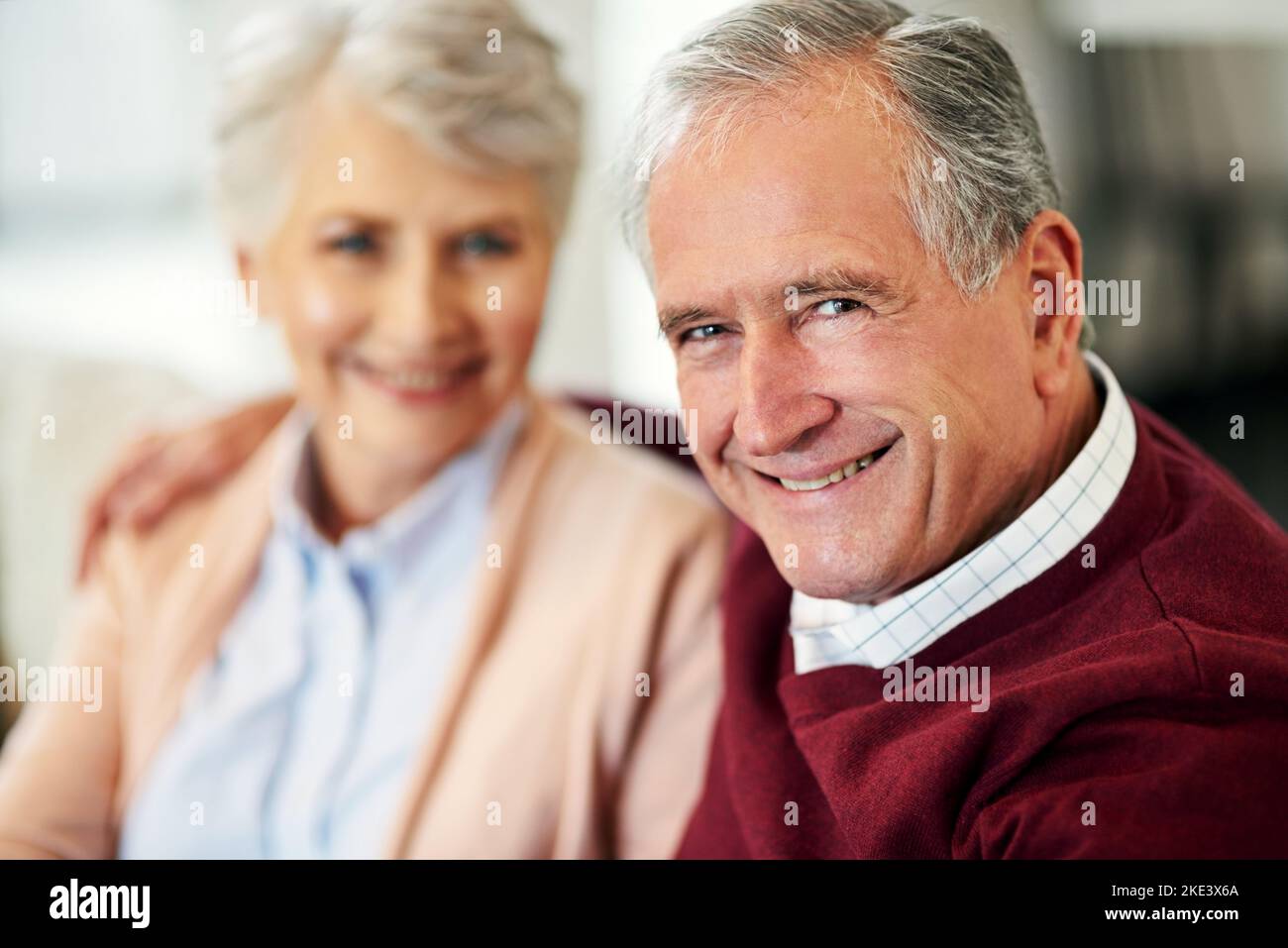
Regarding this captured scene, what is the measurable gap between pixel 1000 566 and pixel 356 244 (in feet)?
2.70

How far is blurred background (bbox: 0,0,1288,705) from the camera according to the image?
1.50 m

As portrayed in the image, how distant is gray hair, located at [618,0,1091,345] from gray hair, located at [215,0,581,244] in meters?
0.37

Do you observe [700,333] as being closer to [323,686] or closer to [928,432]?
[928,432]

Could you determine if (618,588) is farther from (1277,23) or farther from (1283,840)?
(1277,23)

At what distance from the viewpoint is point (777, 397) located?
979 millimetres

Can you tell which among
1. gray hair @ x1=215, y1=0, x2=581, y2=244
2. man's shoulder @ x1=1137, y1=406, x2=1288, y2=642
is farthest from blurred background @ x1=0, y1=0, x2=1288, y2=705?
man's shoulder @ x1=1137, y1=406, x2=1288, y2=642

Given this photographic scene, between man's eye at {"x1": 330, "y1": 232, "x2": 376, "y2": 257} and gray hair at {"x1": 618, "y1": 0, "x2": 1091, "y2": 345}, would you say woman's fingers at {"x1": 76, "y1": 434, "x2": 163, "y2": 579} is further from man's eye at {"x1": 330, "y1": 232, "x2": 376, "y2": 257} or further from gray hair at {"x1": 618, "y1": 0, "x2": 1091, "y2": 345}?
gray hair at {"x1": 618, "y1": 0, "x2": 1091, "y2": 345}

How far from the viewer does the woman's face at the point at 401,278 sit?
4.35ft

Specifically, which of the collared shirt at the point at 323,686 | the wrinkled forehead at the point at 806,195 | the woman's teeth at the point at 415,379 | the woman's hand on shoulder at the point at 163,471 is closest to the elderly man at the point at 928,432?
the wrinkled forehead at the point at 806,195

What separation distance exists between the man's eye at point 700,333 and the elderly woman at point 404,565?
1.23ft

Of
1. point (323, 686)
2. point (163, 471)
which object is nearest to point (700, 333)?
point (323, 686)

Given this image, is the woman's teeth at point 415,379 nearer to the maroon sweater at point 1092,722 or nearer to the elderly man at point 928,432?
the elderly man at point 928,432
